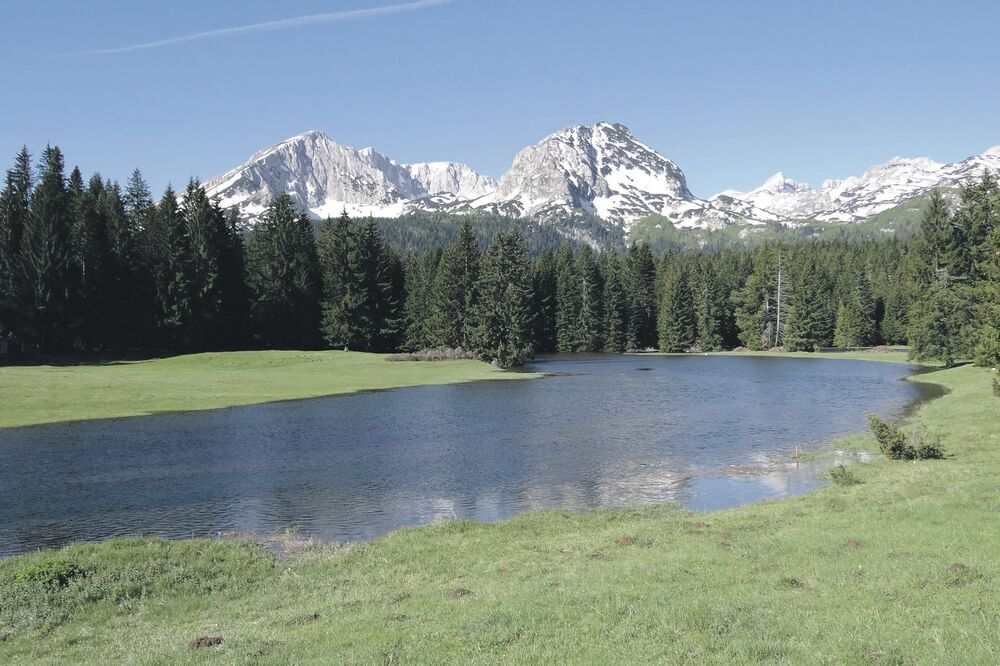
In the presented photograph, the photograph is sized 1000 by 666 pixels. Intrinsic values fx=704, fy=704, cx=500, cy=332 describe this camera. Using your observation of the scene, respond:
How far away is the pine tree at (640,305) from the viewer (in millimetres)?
161250

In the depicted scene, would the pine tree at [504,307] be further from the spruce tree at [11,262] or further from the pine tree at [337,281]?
Answer: the spruce tree at [11,262]

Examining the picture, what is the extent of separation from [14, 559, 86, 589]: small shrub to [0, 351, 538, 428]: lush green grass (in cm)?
3152

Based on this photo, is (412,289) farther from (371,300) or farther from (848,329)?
(848,329)

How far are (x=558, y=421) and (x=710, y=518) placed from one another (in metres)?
27.7

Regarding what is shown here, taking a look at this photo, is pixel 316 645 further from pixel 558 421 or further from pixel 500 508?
pixel 558 421

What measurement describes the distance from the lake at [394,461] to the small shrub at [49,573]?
5357 millimetres

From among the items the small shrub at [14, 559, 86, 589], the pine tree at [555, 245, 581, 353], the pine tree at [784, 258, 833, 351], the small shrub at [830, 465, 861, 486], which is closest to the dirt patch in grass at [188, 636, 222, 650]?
the small shrub at [14, 559, 86, 589]

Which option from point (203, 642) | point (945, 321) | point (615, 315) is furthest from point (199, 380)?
point (615, 315)

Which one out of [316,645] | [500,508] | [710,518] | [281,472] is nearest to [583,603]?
[316,645]

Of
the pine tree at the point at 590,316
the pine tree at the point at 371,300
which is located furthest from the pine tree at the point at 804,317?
the pine tree at the point at 371,300

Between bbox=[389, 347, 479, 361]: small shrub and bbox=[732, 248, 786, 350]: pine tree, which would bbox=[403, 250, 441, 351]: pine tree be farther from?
bbox=[732, 248, 786, 350]: pine tree

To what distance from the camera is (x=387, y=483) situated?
3145 cm

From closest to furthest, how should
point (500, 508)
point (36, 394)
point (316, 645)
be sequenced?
point (316, 645) → point (500, 508) → point (36, 394)

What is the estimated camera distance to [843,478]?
1070 inches
